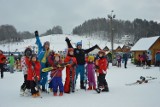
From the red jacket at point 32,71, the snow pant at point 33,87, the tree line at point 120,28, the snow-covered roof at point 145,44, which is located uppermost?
the tree line at point 120,28

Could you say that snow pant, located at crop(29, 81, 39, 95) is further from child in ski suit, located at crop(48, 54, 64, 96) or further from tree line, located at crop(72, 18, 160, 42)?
tree line, located at crop(72, 18, 160, 42)

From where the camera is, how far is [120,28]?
126250 mm

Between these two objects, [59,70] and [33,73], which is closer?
[33,73]

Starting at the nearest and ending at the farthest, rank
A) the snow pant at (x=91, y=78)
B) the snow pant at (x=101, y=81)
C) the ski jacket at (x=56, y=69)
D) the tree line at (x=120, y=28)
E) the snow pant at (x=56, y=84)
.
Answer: the snow pant at (x=56, y=84)
the ski jacket at (x=56, y=69)
the snow pant at (x=101, y=81)
the snow pant at (x=91, y=78)
the tree line at (x=120, y=28)

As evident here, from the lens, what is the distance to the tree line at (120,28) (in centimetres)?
10251

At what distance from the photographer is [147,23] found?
10881 centimetres

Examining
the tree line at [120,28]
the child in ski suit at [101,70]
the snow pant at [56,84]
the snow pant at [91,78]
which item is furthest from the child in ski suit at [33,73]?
the tree line at [120,28]

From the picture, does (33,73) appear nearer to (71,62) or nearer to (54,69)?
(54,69)

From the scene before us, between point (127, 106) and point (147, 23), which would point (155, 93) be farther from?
point (147, 23)

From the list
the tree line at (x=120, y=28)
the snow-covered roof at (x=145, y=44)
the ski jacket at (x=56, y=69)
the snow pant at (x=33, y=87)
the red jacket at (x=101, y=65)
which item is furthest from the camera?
the tree line at (x=120, y=28)

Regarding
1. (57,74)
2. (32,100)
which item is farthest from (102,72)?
(32,100)

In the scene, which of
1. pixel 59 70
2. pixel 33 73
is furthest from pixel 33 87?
pixel 59 70

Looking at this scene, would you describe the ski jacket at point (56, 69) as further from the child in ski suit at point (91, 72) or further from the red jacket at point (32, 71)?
the child in ski suit at point (91, 72)

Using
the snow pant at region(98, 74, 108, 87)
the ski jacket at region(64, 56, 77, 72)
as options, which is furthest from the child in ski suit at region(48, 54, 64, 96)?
the snow pant at region(98, 74, 108, 87)
